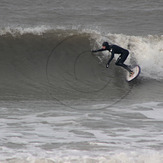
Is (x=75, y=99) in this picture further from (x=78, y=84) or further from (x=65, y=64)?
(x=65, y=64)

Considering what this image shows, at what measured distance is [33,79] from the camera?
13.4 metres

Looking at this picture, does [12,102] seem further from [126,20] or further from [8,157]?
[126,20]

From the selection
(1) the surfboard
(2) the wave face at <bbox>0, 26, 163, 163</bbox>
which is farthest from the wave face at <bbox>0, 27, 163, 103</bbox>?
(1) the surfboard

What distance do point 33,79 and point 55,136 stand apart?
508 centimetres

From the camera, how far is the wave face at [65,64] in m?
12.6

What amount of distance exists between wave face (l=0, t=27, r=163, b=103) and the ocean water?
Result: 0.03 meters

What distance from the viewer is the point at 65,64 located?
14.6m

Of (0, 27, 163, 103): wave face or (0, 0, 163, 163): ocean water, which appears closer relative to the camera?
(0, 0, 163, 163): ocean water

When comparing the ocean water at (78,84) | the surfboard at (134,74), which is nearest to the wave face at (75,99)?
the ocean water at (78,84)

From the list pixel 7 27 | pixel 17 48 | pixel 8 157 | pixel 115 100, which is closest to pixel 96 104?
pixel 115 100

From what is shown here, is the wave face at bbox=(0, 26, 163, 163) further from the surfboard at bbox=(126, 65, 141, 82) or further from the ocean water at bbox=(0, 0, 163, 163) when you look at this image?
the surfboard at bbox=(126, 65, 141, 82)

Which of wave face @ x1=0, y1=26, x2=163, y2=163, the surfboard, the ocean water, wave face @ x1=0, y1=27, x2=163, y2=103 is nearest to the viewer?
wave face @ x1=0, y1=26, x2=163, y2=163

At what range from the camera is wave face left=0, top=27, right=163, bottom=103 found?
12.6 metres

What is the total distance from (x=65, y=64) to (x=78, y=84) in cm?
158
